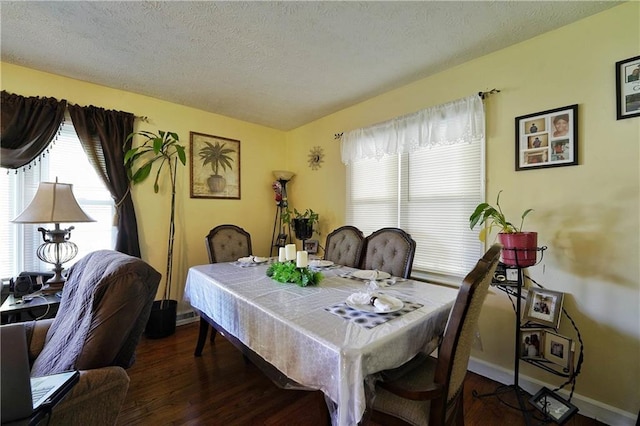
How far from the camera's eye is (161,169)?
3.10 meters

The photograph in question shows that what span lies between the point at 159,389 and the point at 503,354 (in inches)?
101

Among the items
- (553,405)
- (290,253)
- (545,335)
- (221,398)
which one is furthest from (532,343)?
(221,398)

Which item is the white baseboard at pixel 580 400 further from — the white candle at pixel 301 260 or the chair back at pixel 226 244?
the chair back at pixel 226 244

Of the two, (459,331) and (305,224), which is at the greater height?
(305,224)

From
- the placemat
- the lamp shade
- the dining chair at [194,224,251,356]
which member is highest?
the lamp shade

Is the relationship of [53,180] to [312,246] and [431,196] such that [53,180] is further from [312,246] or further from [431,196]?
[431,196]

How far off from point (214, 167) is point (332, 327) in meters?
2.91

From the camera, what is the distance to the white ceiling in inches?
66.1

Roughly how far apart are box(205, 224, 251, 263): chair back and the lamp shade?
1.00 meters

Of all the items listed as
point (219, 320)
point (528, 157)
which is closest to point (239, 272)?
point (219, 320)

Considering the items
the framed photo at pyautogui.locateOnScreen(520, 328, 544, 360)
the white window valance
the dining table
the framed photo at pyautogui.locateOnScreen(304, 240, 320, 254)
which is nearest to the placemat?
the dining table

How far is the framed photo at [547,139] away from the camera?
1810mm

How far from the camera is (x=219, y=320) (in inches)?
72.3

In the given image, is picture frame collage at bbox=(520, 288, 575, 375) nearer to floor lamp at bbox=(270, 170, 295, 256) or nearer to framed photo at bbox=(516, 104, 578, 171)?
framed photo at bbox=(516, 104, 578, 171)
